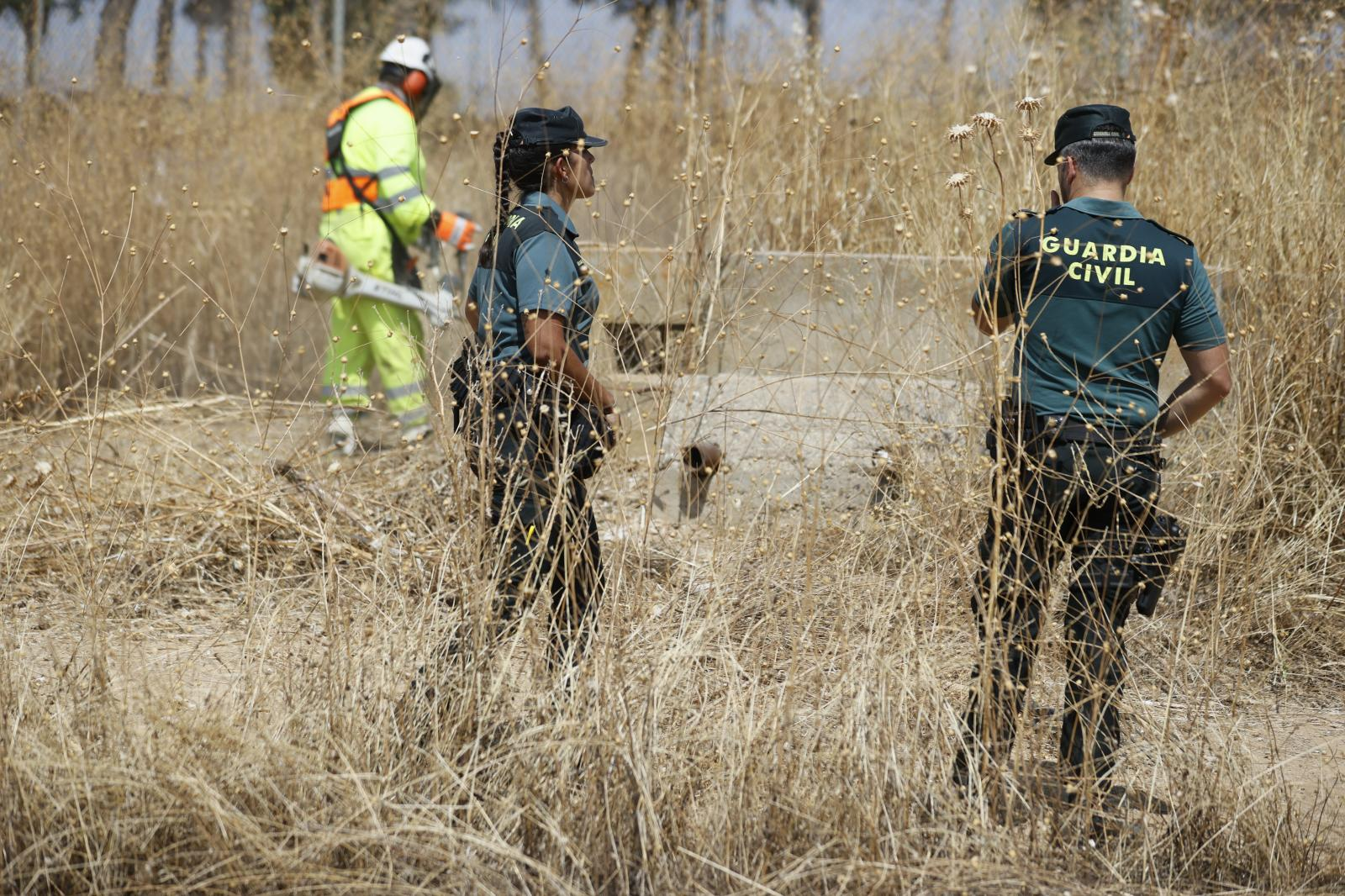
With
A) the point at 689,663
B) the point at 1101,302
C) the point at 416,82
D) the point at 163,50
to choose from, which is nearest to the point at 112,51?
the point at 163,50

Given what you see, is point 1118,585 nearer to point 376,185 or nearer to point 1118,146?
point 1118,146

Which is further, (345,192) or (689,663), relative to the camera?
(345,192)

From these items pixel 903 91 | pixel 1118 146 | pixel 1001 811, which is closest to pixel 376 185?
pixel 903 91

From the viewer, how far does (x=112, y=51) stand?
27.1 feet

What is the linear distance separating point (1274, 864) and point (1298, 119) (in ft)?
11.7

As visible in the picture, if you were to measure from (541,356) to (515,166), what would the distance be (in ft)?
1.70

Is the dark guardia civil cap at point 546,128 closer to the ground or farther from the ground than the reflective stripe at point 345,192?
farther from the ground

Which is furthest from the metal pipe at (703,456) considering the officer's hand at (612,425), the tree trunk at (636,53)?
the tree trunk at (636,53)

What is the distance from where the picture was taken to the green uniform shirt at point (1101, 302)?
2719 millimetres

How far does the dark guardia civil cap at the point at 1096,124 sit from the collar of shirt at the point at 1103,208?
131mm

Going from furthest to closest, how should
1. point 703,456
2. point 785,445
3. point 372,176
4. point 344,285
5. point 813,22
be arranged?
point 813,22
point 372,176
point 344,285
point 785,445
point 703,456

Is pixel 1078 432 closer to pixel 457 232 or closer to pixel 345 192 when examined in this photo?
pixel 457 232

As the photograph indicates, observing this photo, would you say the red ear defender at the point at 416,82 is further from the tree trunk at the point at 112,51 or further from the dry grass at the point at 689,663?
the tree trunk at the point at 112,51

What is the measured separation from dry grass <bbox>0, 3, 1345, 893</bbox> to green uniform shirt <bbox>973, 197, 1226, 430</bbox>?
20cm
